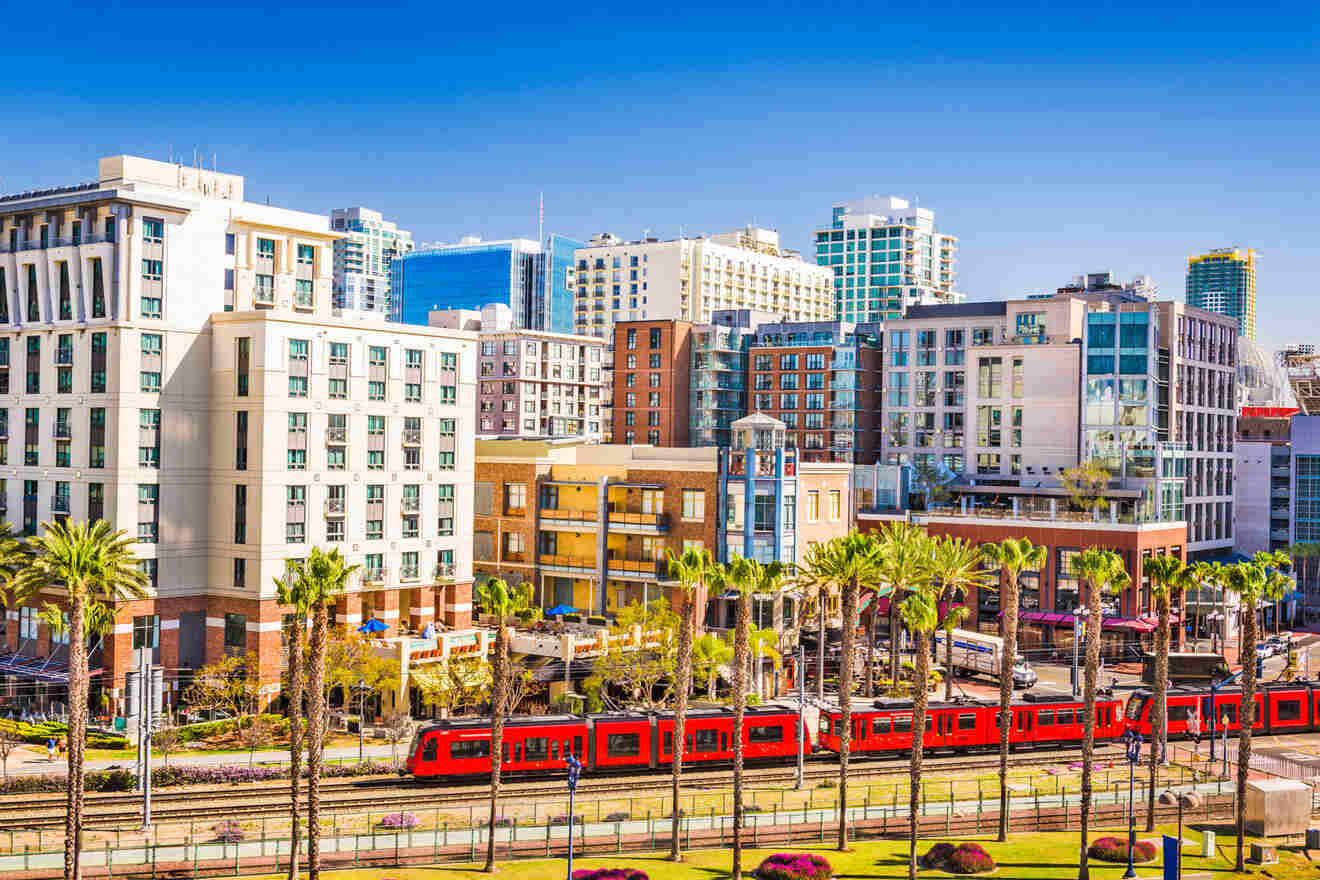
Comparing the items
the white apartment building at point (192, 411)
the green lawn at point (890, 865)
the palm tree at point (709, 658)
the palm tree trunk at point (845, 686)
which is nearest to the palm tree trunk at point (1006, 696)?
the green lawn at point (890, 865)

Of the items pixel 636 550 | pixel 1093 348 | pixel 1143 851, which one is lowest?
pixel 1143 851

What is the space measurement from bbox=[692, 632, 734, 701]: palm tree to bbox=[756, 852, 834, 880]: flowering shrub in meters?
16.6

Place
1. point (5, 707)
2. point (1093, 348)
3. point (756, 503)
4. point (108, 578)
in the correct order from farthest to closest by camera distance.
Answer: point (1093, 348) < point (756, 503) < point (5, 707) < point (108, 578)

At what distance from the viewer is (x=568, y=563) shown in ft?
370

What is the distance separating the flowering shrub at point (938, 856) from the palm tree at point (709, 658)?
17.2m

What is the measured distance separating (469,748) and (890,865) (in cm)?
2298

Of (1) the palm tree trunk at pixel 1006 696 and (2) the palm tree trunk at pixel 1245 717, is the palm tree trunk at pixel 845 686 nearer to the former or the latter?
(1) the palm tree trunk at pixel 1006 696

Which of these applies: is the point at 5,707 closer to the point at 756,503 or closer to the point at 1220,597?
the point at 756,503

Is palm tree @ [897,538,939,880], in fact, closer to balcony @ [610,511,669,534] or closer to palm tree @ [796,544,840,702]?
palm tree @ [796,544,840,702]

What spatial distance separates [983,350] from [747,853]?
332 ft

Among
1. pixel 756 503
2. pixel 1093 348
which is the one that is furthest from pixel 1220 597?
pixel 756 503

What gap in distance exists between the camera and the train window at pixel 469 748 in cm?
7119

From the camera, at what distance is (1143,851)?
209 feet

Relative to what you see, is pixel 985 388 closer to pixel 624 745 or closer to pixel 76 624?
pixel 624 745
